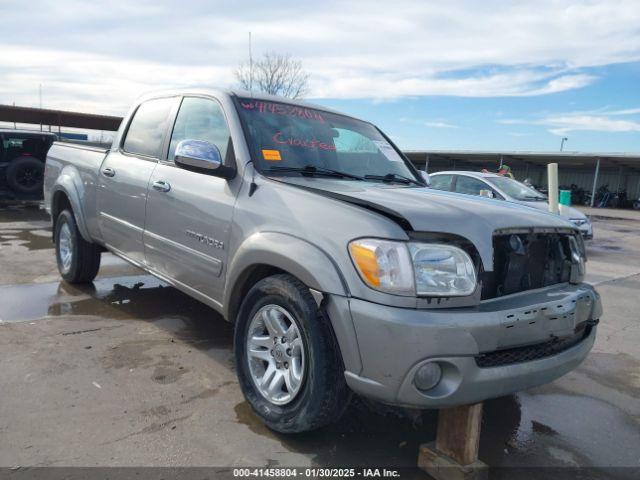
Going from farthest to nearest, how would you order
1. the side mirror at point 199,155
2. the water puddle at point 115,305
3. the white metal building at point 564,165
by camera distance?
the white metal building at point 564,165 → the water puddle at point 115,305 → the side mirror at point 199,155

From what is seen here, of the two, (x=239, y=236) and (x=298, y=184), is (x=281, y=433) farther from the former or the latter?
(x=298, y=184)

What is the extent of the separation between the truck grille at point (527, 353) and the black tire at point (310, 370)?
66cm

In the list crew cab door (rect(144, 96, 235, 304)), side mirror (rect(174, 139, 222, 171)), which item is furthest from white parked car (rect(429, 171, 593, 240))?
side mirror (rect(174, 139, 222, 171))

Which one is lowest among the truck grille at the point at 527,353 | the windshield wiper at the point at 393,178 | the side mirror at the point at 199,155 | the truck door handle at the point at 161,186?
the truck grille at the point at 527,353

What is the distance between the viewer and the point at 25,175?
12.0 metres

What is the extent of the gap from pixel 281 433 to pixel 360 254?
1.10 meters

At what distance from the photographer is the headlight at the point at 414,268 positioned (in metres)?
2.27

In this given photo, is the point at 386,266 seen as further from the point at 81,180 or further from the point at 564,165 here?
the point at 564,165

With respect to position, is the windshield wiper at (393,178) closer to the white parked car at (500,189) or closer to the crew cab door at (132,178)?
the crew cab door at (132,178)

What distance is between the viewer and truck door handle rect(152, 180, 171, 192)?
12.2ft

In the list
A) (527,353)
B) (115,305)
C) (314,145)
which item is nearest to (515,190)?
(314,145)

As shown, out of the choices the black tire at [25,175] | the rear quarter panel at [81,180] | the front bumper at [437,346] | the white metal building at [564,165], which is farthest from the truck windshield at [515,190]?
the white metal building at [564,165]

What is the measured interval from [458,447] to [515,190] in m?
9.08

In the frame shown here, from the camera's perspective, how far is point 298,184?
2.97m
